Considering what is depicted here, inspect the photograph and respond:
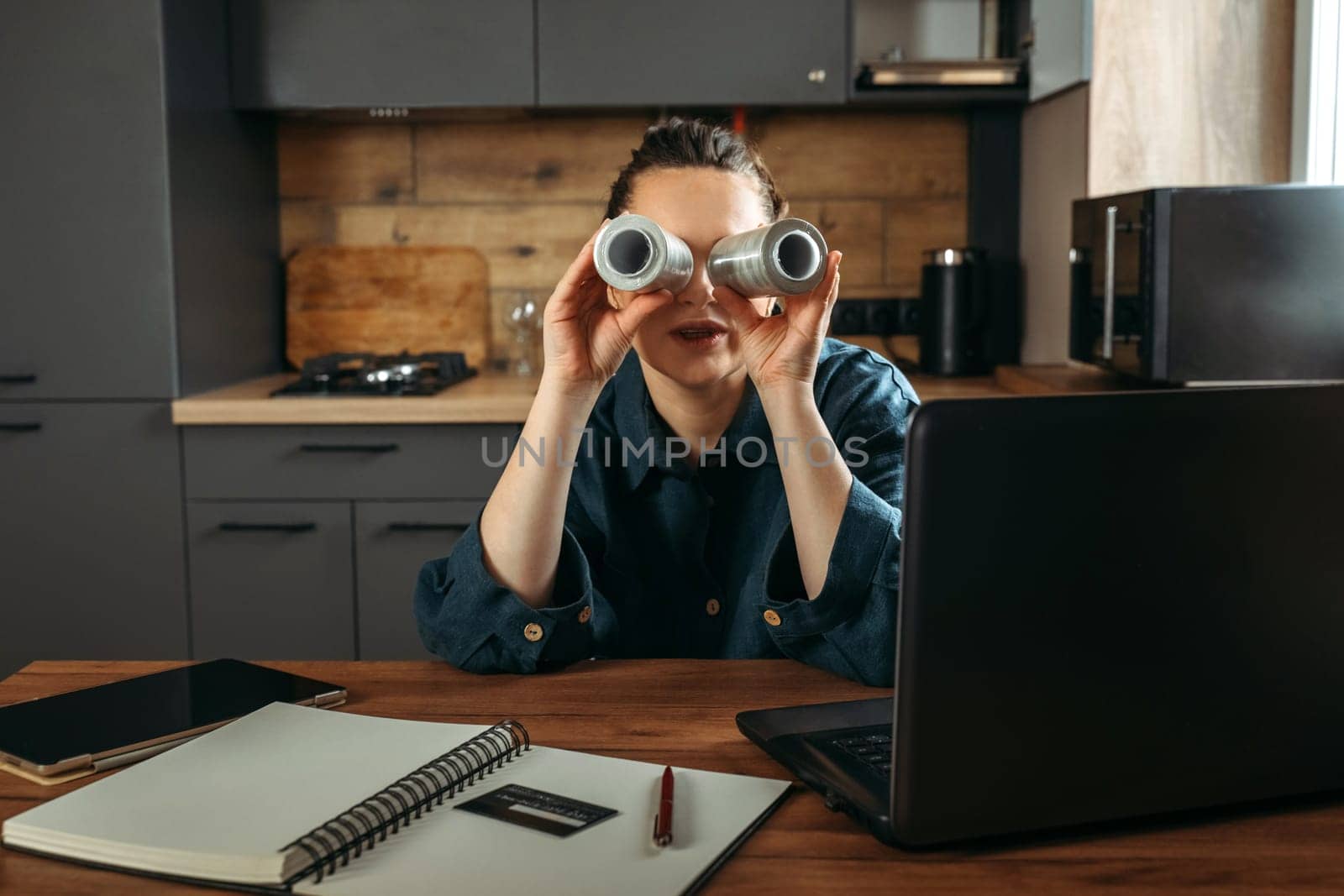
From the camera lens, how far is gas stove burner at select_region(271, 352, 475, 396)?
8.38 feet

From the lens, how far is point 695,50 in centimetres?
268

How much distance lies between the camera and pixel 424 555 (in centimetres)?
253

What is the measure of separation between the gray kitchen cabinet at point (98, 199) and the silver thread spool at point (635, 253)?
6.16 feet

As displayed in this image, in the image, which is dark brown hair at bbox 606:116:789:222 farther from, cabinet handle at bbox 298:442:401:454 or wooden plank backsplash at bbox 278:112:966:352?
wooden plank backsplash at bbox 278:112:966:352

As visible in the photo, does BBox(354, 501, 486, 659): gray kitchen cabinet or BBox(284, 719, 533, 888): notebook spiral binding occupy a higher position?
BBox(284, 719, 533, 888): notebook spiral binding

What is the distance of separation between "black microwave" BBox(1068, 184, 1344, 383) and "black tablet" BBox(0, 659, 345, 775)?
1492 millimetres

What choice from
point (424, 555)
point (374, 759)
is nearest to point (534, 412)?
point (374, 759)

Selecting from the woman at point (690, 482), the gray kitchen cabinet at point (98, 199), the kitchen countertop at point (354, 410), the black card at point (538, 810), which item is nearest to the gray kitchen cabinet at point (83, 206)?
the gray kitchen cabinet at point (98, 199)

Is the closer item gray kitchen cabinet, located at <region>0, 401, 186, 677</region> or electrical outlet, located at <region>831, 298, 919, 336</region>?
gray kitchen cabinet, located at <region>0, 401, 186, 677</region>

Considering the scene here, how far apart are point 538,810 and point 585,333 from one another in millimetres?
514

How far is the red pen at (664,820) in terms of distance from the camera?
27.4 inches

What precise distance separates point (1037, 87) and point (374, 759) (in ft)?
7.59

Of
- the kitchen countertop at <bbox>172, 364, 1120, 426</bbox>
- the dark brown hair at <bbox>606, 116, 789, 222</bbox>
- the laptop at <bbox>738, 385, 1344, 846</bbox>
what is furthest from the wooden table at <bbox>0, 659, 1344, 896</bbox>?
the kitchen countertop at <bbox>172, 364, 1120, 426</bbox>

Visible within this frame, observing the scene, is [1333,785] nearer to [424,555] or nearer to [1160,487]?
[1160,487]
